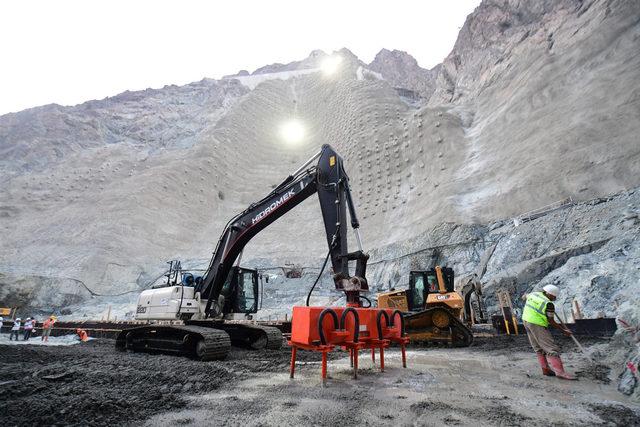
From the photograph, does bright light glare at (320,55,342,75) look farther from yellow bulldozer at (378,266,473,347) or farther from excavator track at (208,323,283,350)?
excavator track at (208,323,283,350)

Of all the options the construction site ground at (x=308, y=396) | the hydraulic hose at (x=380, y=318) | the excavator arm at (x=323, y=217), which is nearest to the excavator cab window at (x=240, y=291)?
the excavator arm at (x=323, y=217)

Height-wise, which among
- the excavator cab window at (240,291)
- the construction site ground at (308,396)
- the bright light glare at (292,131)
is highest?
the bright light glare at (292,131)

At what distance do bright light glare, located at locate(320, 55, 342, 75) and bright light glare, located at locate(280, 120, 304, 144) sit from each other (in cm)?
1133

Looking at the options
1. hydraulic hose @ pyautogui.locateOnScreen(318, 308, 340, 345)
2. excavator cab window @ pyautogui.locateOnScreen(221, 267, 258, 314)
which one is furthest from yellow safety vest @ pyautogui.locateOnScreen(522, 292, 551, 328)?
excavator cab window @ pyautogui.locateOnScreen(221, 267, 258, 314)

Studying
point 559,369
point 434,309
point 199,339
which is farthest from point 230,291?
point 559,369

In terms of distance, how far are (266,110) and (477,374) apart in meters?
48.3

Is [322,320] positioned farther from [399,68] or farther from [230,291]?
[399,68]

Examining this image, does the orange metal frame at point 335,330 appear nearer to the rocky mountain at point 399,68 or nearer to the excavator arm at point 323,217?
the excavator arm at point 323,217

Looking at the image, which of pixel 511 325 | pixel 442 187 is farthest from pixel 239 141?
pixel 511 325

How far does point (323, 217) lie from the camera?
6746 millimetres

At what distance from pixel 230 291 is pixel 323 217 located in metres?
4.04

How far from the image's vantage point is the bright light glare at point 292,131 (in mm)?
45844

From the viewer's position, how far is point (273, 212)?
8172mm

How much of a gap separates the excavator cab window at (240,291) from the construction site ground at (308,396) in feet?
10.1
